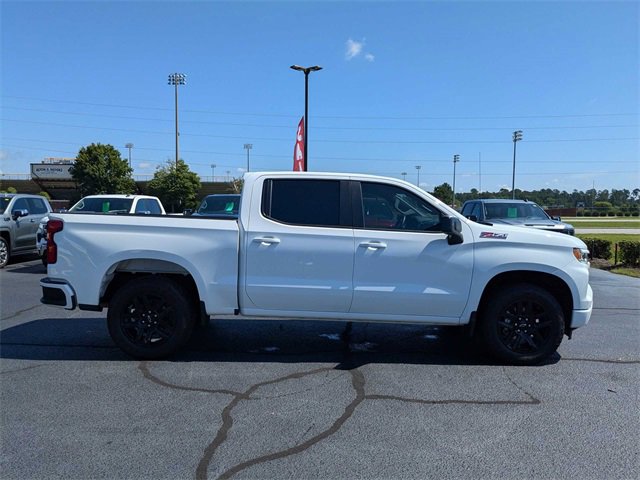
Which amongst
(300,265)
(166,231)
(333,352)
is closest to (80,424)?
(166,231)

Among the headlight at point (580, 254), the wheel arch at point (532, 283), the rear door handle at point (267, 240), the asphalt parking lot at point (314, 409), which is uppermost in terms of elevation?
the rear door handle at point (267, 240)

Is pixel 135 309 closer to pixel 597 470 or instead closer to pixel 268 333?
pixel 268 333

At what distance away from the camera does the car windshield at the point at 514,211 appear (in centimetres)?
1329

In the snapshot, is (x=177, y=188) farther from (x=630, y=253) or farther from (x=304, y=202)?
(x=304, y=202)

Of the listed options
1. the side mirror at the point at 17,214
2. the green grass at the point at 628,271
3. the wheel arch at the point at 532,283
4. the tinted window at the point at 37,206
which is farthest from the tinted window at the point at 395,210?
the tinted window at the point at 37,206

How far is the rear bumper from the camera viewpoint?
5129mm

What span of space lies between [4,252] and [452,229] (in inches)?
476

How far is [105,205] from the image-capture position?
41.7 ft

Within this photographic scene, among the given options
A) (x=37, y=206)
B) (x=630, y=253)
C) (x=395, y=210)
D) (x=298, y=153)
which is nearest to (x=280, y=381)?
(x=395, y=210)

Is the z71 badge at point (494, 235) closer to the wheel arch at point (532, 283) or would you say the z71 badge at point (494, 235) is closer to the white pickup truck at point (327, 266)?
the white pickup truck at point (327, 266)

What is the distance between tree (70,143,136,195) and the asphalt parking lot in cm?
5642

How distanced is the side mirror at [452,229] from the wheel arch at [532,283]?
623 millimetres

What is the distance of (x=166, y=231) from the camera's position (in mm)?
5039

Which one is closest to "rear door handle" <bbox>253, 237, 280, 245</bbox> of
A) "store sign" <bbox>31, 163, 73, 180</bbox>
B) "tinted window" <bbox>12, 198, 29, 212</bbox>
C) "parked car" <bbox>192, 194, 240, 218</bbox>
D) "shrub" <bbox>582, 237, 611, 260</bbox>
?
"parked car" <bbox>192, 194, 240, 218</bbox>
